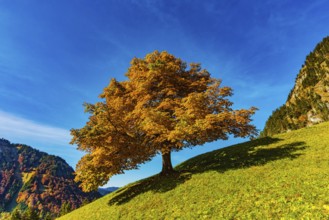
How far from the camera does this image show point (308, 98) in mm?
107688

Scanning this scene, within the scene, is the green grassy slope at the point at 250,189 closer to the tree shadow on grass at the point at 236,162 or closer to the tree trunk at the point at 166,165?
the tree shadow on grass at the point at 236,162

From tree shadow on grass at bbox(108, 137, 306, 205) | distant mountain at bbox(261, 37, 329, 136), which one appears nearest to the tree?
tree shadow on grass at bbox(108, 137, 306, 205)

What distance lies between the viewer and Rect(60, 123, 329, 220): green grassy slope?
12.7 meters

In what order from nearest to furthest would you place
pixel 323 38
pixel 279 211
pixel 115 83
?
pixel 279 211 → pixel 115 83 → pixel 323 38

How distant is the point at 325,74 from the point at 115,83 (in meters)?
112

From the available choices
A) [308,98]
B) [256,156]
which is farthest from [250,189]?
[308,98]

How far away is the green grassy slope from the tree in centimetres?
328

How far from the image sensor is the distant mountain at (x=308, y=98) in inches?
3878

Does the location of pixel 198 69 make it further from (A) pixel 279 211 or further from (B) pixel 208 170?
(A) pixel 279 211

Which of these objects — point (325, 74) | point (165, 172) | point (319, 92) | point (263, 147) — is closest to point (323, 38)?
point (325, 74)

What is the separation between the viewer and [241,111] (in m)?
22.1

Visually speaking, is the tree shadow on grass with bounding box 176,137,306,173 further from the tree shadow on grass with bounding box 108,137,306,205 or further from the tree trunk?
the tree trunk

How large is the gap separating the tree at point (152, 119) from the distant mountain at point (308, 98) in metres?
85.1

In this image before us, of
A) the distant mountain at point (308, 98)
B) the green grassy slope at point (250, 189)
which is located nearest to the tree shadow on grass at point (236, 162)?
the green grassy slope at point (250, 189)
